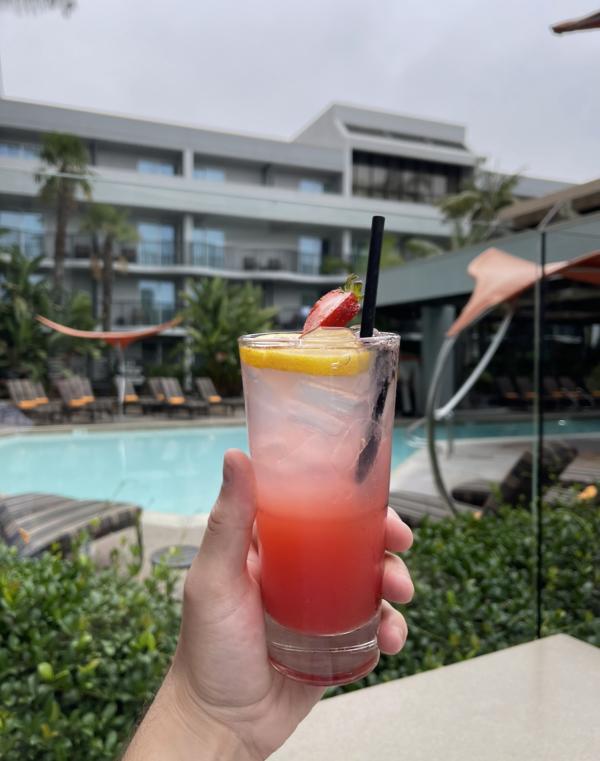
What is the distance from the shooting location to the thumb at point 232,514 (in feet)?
2.37

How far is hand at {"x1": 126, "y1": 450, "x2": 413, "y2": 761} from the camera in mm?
791

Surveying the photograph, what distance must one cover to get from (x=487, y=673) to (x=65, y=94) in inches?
1077

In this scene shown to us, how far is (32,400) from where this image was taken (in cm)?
432

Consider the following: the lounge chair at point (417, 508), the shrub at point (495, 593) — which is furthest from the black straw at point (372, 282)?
the lounge chair at point (417, 508)

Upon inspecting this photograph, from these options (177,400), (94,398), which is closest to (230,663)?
(94,398)

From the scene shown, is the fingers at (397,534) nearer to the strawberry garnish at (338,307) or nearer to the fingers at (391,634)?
the fingers at (391,634)

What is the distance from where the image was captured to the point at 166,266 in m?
5.30

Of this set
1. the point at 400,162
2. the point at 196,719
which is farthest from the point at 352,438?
the point at 400,162

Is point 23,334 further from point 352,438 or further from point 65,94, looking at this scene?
point 65,94

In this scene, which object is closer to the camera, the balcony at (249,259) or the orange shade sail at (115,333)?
the orange shade sail at (115,333)

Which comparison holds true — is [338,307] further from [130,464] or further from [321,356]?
[130,464]

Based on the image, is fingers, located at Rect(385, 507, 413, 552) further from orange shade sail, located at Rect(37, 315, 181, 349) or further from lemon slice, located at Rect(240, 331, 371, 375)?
orange shade sail, located at Rect(37, 315, 181, 349)

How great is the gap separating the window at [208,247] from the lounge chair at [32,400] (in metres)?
1.69

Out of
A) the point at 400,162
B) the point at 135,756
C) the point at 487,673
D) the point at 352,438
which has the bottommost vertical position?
the point at 487,673
